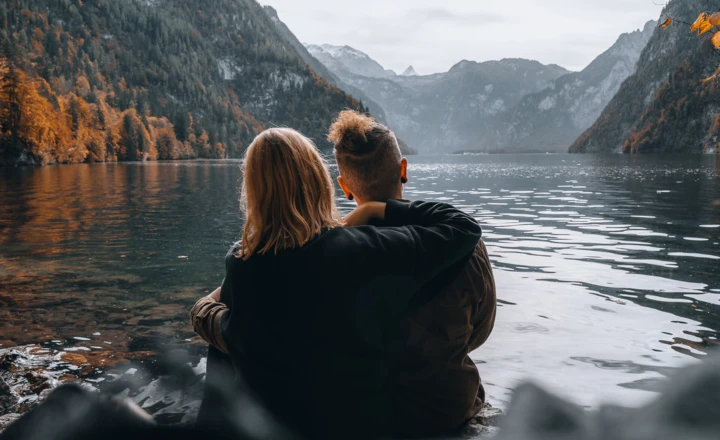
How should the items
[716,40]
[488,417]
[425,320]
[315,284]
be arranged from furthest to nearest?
[716,40] < [488,417] < [425,320] < [315,284]

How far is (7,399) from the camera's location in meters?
4.84

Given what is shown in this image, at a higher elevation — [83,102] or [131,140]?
[83,102]

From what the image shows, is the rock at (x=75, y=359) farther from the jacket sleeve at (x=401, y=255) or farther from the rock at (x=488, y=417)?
the jacket sleeve at (x=401, y=255)

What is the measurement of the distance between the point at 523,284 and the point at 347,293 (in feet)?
26.7

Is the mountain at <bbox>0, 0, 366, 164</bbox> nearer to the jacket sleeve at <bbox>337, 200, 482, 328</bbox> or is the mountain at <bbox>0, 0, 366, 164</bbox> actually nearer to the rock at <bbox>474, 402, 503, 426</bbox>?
the rock at <bbox>474, 402, 503, 426</bbox>

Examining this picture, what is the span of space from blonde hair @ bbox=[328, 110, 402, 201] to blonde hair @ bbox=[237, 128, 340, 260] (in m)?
0.42

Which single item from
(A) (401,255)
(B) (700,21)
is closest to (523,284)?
(B) (700,21)

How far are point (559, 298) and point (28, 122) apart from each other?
75.8 m

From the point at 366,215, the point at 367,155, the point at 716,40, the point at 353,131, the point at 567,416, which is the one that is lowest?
the point at 567,416

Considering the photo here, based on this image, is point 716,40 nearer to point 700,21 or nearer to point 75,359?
point 700,21

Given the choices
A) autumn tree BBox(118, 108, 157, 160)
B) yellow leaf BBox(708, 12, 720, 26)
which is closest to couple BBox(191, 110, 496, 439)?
yellow leaf BBox(708, 12, 720, 26)

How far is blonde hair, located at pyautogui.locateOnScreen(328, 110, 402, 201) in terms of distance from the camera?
9.80ft

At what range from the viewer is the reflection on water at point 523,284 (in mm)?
6301

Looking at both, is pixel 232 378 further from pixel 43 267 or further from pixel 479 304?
pixel 43 267
